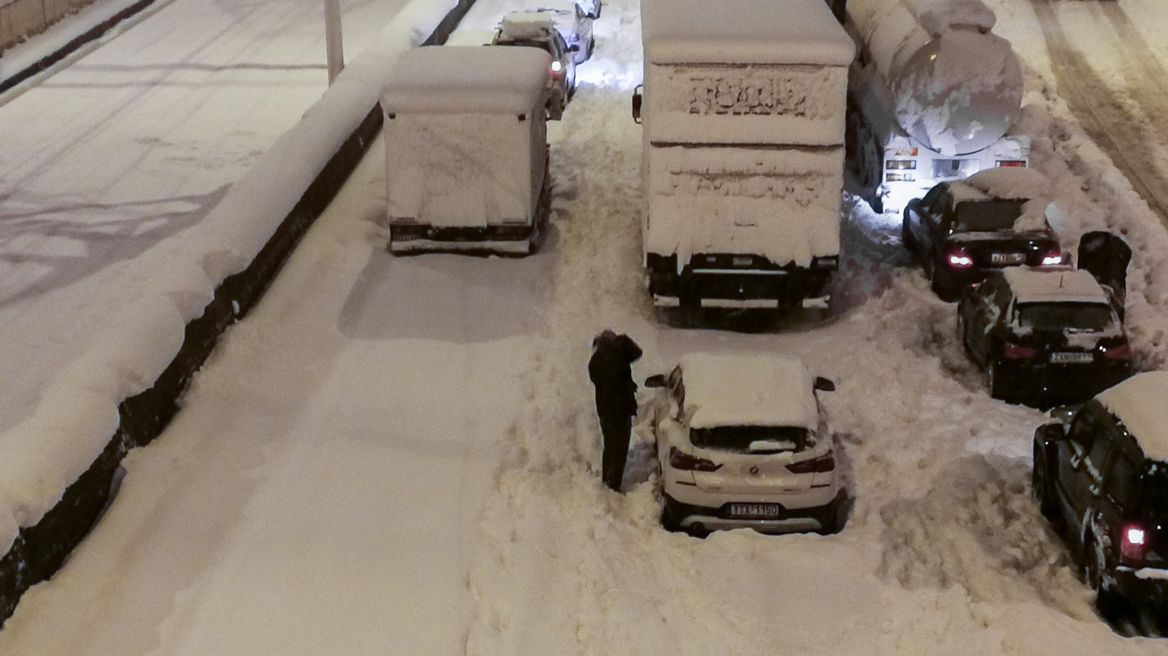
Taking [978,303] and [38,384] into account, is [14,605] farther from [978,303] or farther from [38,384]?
[978,303]

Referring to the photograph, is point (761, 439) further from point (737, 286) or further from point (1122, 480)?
point (737, 286)

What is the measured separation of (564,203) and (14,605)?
38.7ft

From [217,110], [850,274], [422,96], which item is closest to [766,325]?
[850,274]

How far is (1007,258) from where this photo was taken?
1598 cm

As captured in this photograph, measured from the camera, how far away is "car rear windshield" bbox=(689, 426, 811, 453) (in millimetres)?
10102

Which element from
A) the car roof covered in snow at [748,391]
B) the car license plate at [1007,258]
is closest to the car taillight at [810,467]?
the car roof covered in snow at [748,391]

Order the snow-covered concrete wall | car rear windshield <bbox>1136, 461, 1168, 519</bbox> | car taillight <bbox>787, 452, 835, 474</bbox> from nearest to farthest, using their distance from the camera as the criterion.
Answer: car rear windshield <bbox>1136, 461, 1168, 519</bbox> → car taillight <bbox>787, 452, 835, 474</bbox> → the snow-covered concrete wall

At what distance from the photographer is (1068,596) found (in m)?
9.58

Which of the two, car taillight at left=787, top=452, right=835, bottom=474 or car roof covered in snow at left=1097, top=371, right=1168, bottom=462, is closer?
car roof covered in snow at left=1097, top=371, right=1168, bottom=462

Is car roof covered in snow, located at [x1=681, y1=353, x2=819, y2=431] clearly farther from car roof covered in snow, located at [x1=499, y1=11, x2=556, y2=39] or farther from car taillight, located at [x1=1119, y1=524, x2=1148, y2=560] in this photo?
car roof covered in snow, located at [x1=499, y1=11, x2=556, y2=39]

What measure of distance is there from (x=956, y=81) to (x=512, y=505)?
10.9 metres

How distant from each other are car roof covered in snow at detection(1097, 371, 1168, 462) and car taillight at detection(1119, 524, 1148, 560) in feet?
1.69

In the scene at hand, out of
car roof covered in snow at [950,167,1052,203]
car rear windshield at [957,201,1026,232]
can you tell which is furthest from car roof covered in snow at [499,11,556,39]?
car rear windshield at [957,201,1026,232]

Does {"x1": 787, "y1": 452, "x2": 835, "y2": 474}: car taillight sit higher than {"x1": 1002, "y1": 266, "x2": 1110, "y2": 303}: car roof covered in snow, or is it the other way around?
{"x1": 1002, "y1": 266, "x2": 1110, "y2": 303}: car roof covered in snow
